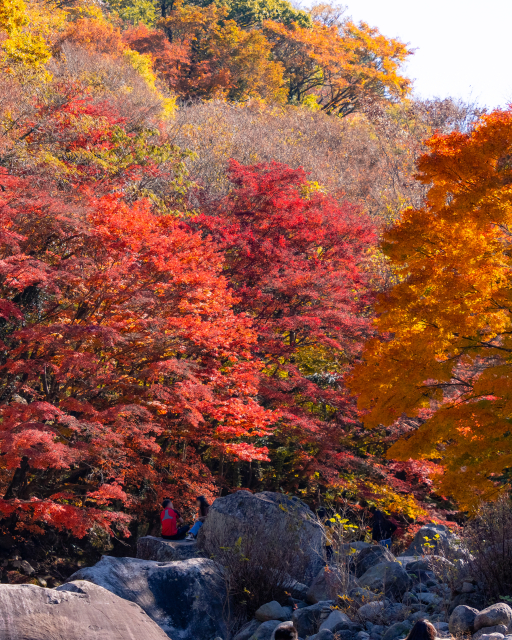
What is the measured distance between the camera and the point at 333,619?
18.6 ft

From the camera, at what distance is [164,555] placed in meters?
8.45

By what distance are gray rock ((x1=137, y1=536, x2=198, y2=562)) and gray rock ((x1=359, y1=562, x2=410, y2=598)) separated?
2.89 metres

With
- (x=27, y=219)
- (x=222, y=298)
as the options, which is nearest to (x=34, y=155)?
(x=27, y=219)

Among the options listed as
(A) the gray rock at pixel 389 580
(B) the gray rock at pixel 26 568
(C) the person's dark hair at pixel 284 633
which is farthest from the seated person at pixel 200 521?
(C) the person's dark hair at pixel 284 633

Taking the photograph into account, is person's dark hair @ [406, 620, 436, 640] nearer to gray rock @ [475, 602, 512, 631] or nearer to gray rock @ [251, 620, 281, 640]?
gray rock @ [475, 602, 512, 631]

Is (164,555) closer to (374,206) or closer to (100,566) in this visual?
(100,566)

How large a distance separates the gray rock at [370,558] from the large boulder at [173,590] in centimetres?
211

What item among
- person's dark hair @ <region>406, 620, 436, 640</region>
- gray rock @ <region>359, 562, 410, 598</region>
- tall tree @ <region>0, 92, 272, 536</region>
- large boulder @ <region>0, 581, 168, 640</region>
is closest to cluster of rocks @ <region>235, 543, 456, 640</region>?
gray rock @ <region>359, 562, 410, 598</region>

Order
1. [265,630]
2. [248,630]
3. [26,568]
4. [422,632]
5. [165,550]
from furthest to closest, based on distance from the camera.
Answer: [26,568], [165,550], [248,630], [265,630], [422,632]

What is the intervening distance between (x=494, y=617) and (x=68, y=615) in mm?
3746

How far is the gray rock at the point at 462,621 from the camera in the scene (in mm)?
4893

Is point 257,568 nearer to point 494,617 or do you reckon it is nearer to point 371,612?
point 371,612

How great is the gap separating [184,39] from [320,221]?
31.5m

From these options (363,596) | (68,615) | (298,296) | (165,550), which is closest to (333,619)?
(363,596)
